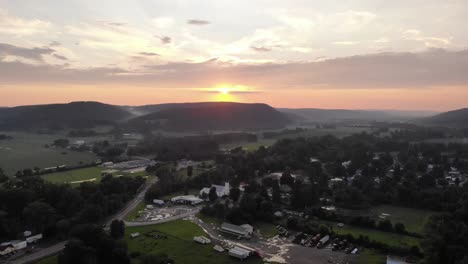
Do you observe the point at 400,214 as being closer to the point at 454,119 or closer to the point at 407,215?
the point at 407,215

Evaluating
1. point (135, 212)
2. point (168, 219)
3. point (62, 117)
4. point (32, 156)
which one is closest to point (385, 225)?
point (168, 219)

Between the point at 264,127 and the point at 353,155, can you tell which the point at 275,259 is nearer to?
the point at 353,155

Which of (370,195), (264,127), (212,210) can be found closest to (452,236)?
(370,195)

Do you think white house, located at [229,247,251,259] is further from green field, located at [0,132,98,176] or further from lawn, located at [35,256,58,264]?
green field, located at [0,132,98,176]

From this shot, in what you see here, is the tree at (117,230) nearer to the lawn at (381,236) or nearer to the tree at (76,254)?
the tree at (76,254)

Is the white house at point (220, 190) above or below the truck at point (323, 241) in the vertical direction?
above

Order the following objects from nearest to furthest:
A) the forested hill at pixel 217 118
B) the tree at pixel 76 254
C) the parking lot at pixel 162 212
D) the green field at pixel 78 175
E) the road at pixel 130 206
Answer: the tree at pixel 76 254 → the parking lot at pixel 162 212 → the road at pixel 130 206 → the green field at pixel 78 175 → the forested hill at pixel 217 118

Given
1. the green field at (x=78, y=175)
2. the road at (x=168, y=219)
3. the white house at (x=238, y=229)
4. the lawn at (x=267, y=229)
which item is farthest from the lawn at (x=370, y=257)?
the green field at (x=78, y=175)
